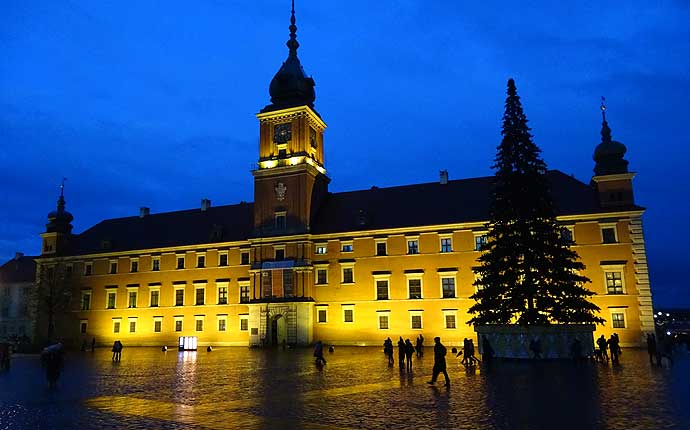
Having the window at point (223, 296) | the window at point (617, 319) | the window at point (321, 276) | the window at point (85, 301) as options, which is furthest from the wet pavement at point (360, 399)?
the window at point (85, 301)

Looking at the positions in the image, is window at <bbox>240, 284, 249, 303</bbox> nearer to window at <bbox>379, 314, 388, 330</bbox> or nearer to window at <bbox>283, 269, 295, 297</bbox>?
window at <bbox>283, 269, 295, 297</bbox>

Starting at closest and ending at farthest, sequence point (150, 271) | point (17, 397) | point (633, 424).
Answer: point (633, 424) → point (17, 397) → point (150, 271)

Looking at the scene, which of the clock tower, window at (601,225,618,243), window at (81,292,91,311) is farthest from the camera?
window at (81,292,91,311)

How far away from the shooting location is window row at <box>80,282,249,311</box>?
176ft

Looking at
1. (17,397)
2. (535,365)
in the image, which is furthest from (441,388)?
(17,397)

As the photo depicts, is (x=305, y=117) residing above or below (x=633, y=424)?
above

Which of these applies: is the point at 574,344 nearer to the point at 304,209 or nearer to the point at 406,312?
the point at 406,312

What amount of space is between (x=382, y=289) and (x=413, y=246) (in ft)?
15.3

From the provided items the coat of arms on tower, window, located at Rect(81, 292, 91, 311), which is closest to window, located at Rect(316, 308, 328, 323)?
the coat of arms on tower

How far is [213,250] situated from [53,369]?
3553cm

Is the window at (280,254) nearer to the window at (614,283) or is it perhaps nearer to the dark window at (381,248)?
the dark window at (381,248)

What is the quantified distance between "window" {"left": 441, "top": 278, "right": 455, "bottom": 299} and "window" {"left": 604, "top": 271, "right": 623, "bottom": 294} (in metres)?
11.8

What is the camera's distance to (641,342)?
4019 cm

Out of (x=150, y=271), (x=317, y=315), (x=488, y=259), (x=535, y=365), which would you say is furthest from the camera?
(x=150, y=271)
